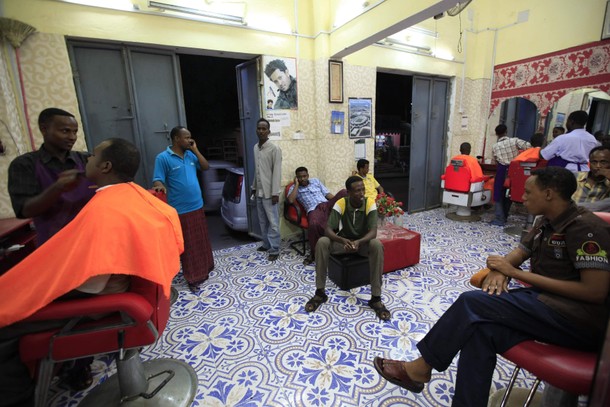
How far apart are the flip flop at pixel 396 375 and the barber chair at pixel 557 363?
0.52m

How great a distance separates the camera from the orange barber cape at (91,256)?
3.58 ft

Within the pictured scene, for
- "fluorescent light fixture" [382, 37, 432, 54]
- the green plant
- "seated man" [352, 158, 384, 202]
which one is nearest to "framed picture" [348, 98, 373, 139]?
"seated man" [352, 158, 384, 202]

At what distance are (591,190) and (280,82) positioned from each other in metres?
3.12

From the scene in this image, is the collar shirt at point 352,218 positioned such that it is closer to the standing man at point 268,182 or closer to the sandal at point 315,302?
the sandal at point 315,302

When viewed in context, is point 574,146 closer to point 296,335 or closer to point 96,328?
point 296,335

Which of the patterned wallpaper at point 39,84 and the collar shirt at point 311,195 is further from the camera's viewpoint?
the collar shirt at point 311,195

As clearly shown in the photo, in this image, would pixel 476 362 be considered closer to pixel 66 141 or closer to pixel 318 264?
pixel 318 264

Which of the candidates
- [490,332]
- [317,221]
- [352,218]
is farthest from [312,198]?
[490,332]

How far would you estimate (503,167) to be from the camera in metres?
4.21

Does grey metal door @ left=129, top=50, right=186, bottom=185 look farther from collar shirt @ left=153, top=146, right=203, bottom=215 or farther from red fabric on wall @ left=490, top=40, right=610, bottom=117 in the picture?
red fabric on wall @ left=490, top=40, right=610, bottom=117

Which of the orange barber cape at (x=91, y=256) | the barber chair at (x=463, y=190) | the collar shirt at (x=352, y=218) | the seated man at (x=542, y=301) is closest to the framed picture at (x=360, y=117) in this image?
the barber chair at (x=463, y=190)

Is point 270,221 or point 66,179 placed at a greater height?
point 66,179

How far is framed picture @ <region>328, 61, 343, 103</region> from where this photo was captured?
360 centimetres

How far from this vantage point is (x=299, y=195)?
3504 mm
